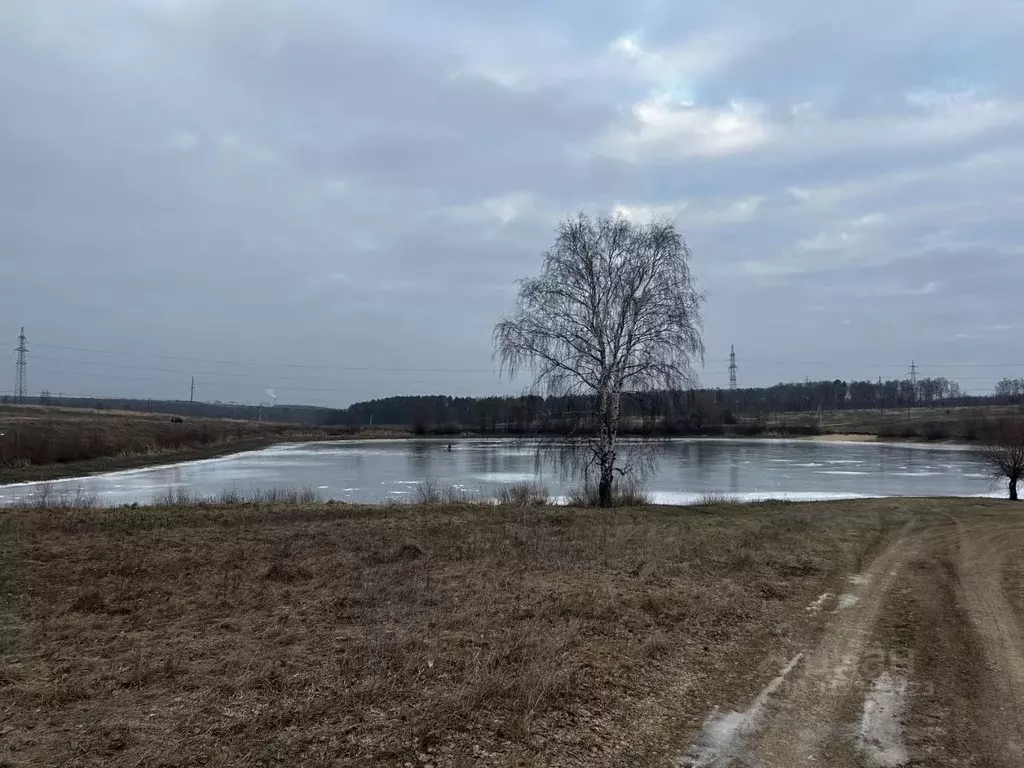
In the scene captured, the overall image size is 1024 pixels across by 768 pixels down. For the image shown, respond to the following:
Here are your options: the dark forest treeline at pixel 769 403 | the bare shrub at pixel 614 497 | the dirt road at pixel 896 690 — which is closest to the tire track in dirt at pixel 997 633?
the dirt road at pixel 896 690

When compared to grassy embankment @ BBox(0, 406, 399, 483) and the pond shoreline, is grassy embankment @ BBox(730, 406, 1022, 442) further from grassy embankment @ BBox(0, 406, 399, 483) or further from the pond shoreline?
grassy embankment @ BBox(0, 406, 399, 483)

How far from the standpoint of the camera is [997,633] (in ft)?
21.5

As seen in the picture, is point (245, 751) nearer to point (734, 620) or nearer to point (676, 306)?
point (734, 620)

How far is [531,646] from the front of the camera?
225 inches

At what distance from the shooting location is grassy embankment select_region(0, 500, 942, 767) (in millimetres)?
4062

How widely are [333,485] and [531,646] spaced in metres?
24.3

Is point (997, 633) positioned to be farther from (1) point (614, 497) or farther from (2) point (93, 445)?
(2) point (93, 445)

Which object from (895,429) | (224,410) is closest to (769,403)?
(895,429)

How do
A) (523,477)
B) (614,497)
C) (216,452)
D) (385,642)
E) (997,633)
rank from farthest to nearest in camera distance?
1. (216,452)
2. (523,477)
3. (614,497)
4. (997,633)
5. (385,642)

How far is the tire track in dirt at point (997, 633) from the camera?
14.2 feet

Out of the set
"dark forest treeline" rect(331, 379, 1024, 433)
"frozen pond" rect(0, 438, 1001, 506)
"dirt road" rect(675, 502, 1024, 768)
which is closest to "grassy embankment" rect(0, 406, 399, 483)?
"frozen pond" rect(0, 438, 1001, 506)

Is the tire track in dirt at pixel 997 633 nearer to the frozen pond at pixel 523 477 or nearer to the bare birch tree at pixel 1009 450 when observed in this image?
the frozen pond at pixel 523 477

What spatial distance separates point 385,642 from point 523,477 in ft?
84.3

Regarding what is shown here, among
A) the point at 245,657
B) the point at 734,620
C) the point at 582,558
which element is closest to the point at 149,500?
the point at 582,558
